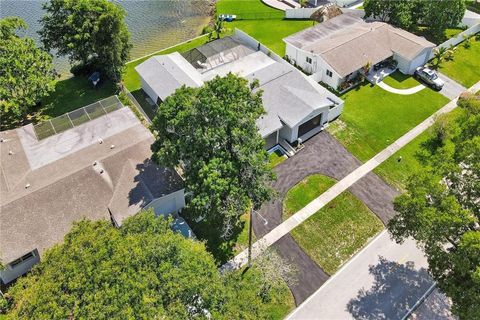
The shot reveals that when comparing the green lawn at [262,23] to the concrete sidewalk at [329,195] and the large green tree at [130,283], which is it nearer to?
the concrete sidewalk at [329,195]

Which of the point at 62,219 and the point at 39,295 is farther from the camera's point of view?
the point at 62,219

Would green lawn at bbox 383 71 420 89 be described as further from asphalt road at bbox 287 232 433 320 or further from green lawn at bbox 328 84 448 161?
asphalt road at bbox 287 232 433 320

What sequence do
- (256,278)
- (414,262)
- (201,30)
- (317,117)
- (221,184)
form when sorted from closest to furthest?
1. (256,278)
2. (221,184)
3. (414,262)
4. (317,117)
5. (201,30)

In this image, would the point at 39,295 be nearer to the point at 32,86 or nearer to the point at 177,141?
the point at 177,141

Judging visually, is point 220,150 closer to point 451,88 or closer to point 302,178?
point 302,178

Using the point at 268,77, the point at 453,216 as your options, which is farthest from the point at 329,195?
the point at 268,77

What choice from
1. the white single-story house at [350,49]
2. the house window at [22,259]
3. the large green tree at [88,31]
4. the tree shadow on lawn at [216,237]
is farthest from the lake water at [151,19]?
the tree shadow on lawn at [216,237]

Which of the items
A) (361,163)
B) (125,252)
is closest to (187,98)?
(125,252)
